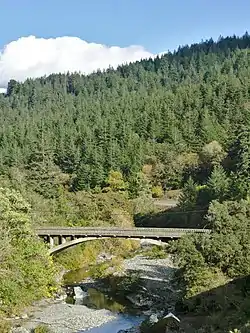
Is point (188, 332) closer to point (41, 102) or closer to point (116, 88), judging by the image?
point (116, 88)

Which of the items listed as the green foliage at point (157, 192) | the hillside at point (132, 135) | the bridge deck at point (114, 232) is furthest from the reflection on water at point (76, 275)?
the green foliage at point (157, 192)

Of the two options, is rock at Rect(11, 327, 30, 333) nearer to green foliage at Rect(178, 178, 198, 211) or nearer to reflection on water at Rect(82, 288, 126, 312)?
reflection on water at Rect(82, 288, 126, 312)

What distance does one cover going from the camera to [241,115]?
92.7 metres

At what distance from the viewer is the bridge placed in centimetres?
4428

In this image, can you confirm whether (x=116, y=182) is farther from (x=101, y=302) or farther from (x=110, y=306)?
(x=110, y=306)

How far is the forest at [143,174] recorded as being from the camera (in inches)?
1280

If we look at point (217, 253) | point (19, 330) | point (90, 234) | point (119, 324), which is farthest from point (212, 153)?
point (19, 330)

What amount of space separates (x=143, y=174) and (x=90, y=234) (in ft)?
120

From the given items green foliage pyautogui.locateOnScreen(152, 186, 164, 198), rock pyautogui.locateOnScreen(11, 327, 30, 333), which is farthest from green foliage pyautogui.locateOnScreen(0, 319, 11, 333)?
green foliage pyautogui.locateOnScreen(152, 186, 164, 198)

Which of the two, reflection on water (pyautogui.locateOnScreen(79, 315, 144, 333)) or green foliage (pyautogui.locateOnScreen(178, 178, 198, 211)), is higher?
green foliage (pyautogui.locateOnScreen(178, 178, 198, 211))

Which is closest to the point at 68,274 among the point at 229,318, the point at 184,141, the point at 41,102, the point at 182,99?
the point at 229,318

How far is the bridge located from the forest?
2.80m

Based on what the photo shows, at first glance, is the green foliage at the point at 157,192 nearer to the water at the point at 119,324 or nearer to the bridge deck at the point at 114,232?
the bridge deck at the point at 114,232

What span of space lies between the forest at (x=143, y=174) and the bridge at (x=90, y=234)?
2.80m
